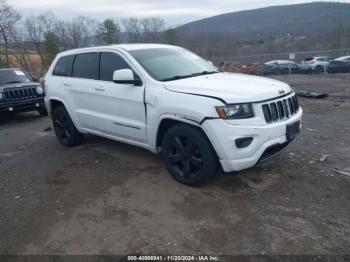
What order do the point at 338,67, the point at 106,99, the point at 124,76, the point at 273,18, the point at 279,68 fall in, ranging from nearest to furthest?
the point at 124,76, the point at 106,99, the point at 338,67, the point at 279,68, the point at 273,18

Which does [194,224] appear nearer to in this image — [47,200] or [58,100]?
[47,200]

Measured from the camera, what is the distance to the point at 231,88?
3.77 meters

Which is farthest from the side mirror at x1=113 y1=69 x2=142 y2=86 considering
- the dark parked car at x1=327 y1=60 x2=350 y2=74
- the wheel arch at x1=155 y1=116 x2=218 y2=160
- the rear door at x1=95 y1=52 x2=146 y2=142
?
the dark parked car at x1=327 y1=60 x2=350 y2=74

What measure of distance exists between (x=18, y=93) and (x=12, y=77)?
3.57 feet

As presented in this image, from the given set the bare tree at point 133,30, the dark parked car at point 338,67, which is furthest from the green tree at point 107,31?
the dark parked car at point 338,67

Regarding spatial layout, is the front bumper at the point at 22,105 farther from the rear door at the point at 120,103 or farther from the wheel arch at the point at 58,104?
the rear door at the point at 120,103

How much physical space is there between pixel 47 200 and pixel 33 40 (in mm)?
53138

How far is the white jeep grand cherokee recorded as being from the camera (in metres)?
3.60

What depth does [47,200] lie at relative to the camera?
13.2 feet

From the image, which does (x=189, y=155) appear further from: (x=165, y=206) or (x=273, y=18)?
(x=273, y=18)

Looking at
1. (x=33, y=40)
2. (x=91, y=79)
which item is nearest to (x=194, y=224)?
(x=91, y=79)

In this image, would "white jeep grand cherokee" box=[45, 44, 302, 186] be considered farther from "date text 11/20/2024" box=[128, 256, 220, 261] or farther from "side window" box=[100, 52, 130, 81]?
"date text 11/20/2024" box=[128, 256, 220, 261]

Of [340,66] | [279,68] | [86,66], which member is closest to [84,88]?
[86,66]

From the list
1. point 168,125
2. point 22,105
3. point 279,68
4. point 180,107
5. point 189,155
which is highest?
point 180,107
